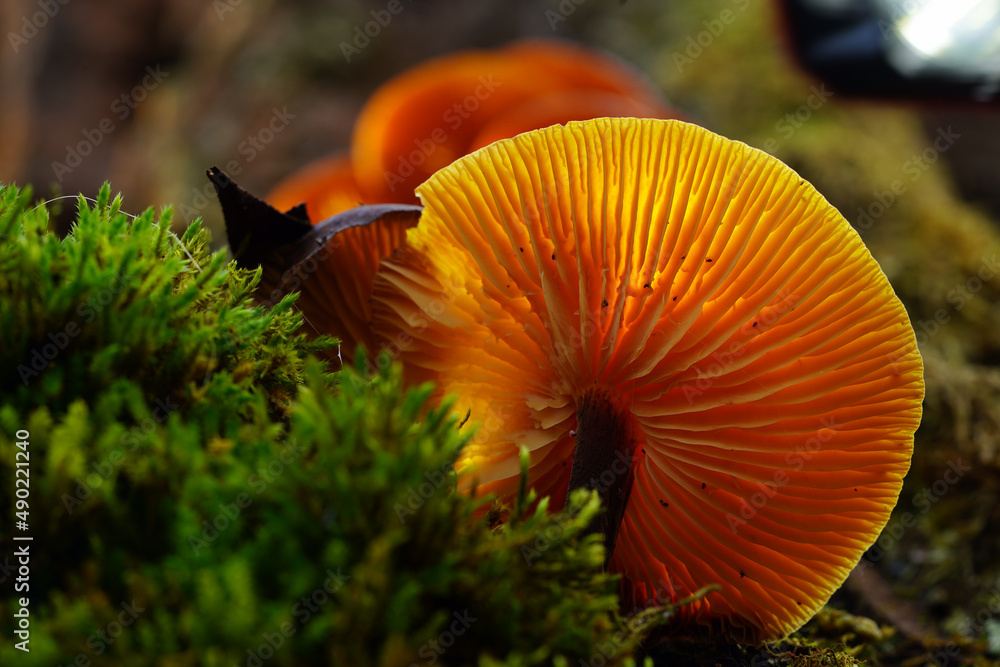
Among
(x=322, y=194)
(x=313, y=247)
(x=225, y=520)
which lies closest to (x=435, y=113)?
(x=322, y=194)

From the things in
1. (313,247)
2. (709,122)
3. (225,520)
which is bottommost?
(225,520)

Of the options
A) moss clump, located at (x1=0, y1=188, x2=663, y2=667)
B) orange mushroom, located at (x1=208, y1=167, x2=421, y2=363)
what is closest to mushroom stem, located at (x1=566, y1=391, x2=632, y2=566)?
moss clump, located at (x1=0, y1=188, x2=663, y2=667)

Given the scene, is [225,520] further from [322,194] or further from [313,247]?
[322,194]

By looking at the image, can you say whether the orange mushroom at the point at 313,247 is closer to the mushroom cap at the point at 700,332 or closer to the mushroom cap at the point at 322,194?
the mushroom cap at the point at 700,332

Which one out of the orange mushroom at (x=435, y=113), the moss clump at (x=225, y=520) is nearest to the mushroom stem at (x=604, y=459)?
the moss clump at (x=225, y=520)

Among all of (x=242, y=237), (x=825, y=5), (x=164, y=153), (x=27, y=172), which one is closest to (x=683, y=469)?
(x=242, y=237)

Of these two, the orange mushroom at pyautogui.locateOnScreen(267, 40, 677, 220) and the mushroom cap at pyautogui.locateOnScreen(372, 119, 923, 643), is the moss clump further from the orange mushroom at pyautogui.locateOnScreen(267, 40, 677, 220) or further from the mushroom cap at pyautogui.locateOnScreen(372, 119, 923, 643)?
the orange mushroom at pyautogui.locateOnScreen(267, 40, 677, 220)
